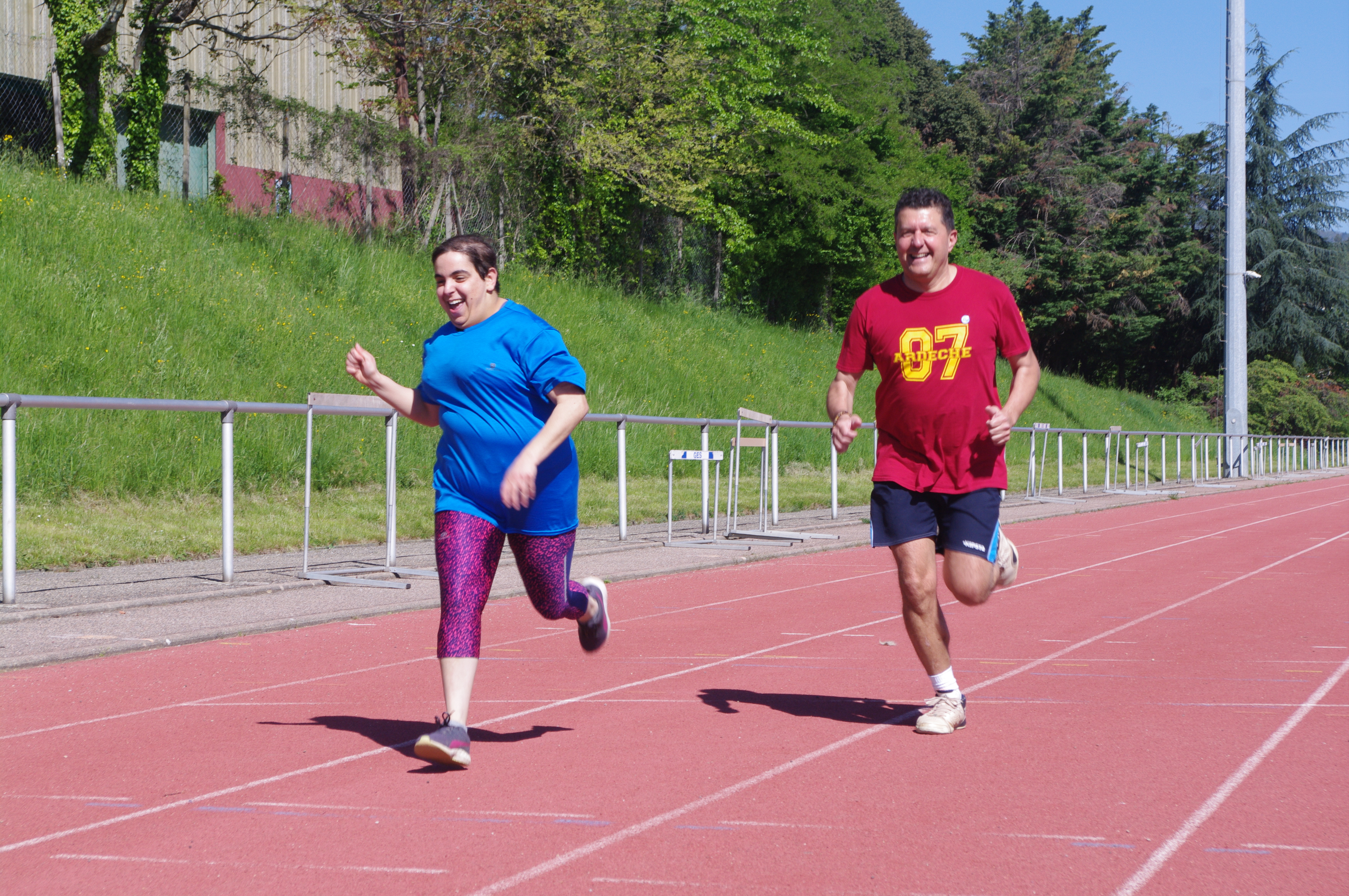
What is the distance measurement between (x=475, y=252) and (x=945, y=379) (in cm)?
193

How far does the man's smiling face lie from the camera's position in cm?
554

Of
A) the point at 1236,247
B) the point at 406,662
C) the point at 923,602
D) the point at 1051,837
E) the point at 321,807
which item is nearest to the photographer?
the point at 1051,837

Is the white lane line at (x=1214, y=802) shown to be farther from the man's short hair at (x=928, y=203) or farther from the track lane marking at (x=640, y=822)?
the man's short hair at (x=928, y=203)

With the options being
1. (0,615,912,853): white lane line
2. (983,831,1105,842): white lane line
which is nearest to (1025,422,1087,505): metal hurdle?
(0,615,912,853): white lane line

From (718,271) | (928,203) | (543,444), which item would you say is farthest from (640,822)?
(718,271)

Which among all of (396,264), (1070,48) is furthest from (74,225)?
(1070,48)

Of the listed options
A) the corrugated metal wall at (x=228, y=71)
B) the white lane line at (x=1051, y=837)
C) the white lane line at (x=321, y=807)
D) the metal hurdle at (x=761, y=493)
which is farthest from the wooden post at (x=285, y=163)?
the white lane line at (x=1051, y=837)

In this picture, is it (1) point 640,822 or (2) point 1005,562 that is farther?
(2) point 1005,562

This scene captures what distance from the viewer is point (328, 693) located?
679 centimetres

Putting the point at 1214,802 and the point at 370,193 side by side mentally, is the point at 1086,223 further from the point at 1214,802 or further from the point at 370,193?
the point at 1214,802

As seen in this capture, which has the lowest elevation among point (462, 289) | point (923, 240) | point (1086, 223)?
point (462, 289)

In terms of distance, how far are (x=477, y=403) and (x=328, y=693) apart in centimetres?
246

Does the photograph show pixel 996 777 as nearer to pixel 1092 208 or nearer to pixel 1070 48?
pixel 1092 208

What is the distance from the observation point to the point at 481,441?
4.99 m
